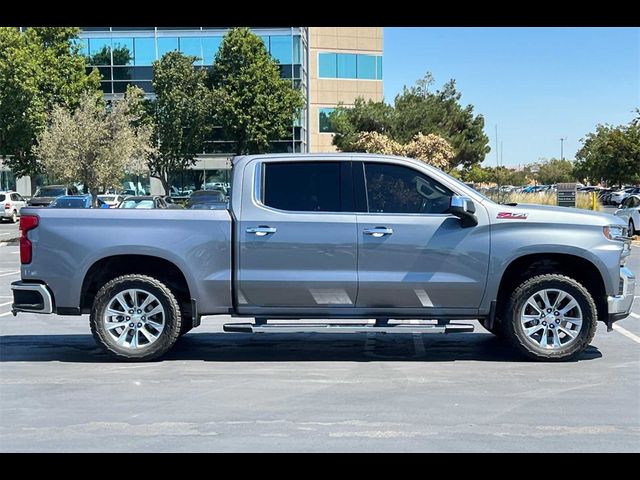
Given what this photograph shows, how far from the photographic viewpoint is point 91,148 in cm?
3061

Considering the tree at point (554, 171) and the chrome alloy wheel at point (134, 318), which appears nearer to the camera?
the chrome alloy wheel at point (134, 318)

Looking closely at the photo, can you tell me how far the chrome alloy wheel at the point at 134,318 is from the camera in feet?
24.4

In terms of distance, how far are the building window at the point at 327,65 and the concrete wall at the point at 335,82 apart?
30 cm

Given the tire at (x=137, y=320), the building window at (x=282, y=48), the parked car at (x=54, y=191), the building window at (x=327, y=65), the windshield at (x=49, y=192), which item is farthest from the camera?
the building window at (x=327, y=65)

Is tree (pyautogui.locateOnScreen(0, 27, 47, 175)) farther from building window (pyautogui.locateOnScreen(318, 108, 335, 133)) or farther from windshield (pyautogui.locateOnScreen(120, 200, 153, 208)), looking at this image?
building window (pyautogui.locateOnScreen(318, 108, 335, 133))

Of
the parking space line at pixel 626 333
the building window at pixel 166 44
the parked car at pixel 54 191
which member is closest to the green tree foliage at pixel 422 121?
the building window at pixel 166 44

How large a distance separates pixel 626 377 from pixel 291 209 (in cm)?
364

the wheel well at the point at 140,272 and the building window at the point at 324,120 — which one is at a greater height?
the building window at the point at 324,120

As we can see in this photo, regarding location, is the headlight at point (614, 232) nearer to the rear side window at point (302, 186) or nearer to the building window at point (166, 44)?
the rear side window at point (302, 186)

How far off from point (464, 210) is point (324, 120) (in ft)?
158

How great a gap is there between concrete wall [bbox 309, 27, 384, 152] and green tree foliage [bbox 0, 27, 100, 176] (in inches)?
703

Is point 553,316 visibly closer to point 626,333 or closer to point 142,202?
point 626,333

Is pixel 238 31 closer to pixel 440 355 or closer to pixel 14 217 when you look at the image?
pixel 14 217

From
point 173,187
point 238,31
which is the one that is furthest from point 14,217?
point 238,31
